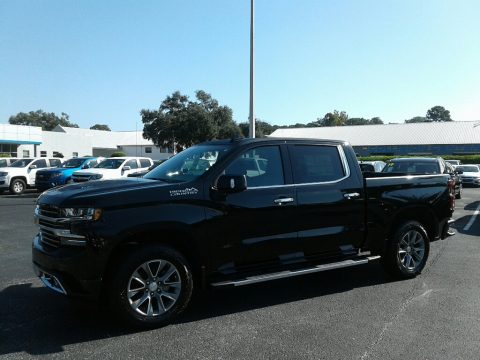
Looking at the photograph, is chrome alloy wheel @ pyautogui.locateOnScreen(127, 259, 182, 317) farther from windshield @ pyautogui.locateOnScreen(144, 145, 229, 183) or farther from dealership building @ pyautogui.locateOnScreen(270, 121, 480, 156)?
dealership building @ pyautogui.locateOnScreen(270, 121, 480, 156)

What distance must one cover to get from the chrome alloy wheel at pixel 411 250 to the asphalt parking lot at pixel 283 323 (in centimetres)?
25

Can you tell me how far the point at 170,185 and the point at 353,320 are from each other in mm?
2449

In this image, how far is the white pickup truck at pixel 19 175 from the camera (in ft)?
69.7

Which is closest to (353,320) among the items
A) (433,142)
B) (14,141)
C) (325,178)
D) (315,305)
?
(315,305)

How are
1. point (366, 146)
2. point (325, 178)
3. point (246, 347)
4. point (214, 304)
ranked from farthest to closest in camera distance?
point (366, 146) < point (325, 178) < point (214, 304) < point (246, 347)

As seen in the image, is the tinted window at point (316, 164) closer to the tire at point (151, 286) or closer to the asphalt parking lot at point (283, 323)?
the asphalt parking lot at point (283, 323)

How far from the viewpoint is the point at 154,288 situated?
15.6 ft

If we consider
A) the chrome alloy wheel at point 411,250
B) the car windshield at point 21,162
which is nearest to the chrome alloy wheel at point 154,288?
the chrome alloy wheel at point 411,250

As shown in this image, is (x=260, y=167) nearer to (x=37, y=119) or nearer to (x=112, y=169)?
(x=112, y=169)

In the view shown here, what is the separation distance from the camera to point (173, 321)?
495 centimetres

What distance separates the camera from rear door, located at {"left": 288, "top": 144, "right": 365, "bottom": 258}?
5.66 m

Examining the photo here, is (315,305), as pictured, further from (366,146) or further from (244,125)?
(244,125)

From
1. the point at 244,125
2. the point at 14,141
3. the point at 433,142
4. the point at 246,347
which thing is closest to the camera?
the point at 246,347

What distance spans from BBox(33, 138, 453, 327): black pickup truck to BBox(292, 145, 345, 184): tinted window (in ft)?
0.05
